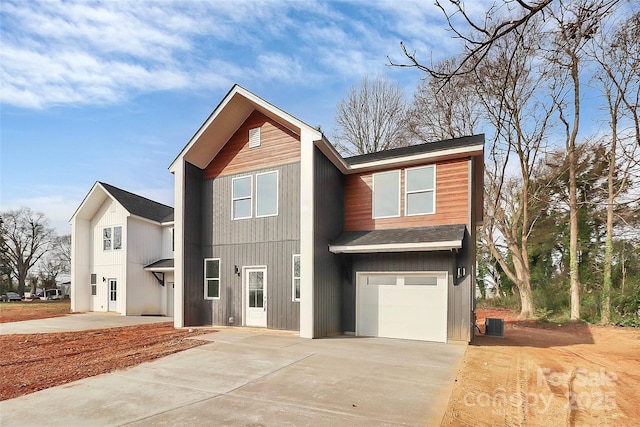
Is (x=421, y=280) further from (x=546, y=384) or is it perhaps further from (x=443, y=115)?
(x=443, y=115)

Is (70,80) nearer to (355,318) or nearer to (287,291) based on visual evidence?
(287,291)

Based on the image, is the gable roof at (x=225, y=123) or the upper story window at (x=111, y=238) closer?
the gable roof at (x=225, y=123)

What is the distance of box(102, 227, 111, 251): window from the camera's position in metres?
18.8

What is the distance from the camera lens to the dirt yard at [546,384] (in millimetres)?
4535

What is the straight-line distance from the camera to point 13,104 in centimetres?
965

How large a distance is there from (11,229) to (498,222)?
44.1 meters

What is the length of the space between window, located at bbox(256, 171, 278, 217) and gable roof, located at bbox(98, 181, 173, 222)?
31.8 ft

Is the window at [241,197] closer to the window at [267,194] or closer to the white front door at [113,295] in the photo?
the window at [267,194]

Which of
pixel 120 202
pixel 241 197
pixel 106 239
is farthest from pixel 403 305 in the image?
pixel 106 239

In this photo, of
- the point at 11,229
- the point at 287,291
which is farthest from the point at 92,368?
the point at 11,229

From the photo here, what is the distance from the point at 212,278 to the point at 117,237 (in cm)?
946

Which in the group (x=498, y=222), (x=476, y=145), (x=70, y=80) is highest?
(x=70, y=80)

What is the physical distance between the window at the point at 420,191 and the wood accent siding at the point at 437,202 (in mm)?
128

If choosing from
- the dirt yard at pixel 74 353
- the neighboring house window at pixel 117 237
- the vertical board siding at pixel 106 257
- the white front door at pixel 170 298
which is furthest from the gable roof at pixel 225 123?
the white front door at pixel 170 298
